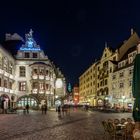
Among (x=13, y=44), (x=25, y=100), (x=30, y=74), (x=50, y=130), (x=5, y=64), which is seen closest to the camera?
(x=50, y=130)

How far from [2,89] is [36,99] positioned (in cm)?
1589

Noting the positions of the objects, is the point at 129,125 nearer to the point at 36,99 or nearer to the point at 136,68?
the point at 136,68

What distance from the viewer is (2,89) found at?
209 ft

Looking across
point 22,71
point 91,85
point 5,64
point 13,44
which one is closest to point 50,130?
point 5,64

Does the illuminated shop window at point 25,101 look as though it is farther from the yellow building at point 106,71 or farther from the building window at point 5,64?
the yellow building at point 106,71

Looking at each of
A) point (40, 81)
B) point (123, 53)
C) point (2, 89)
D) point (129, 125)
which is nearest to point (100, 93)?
point (123, 53)

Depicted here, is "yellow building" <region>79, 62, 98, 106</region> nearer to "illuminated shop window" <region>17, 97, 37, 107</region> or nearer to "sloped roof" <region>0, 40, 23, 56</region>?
"sloped roof" <region>0, 40, 23, 56</region>

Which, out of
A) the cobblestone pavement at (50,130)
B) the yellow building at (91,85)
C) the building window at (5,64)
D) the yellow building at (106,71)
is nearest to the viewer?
the cobblestone pavement at (50,130)

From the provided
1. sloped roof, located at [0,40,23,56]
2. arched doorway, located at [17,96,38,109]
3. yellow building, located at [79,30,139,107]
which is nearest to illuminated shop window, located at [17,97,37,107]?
arched doorway, located at [17,96,38,109]

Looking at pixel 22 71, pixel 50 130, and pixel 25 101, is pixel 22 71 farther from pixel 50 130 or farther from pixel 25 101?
pixel 50 130

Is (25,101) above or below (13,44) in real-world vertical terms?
below

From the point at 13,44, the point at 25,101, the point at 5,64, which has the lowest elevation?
the point at 25,101

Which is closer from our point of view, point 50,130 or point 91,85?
point 50,130

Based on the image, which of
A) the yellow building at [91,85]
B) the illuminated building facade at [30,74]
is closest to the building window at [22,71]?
the illuminated building facade at [30,74]
